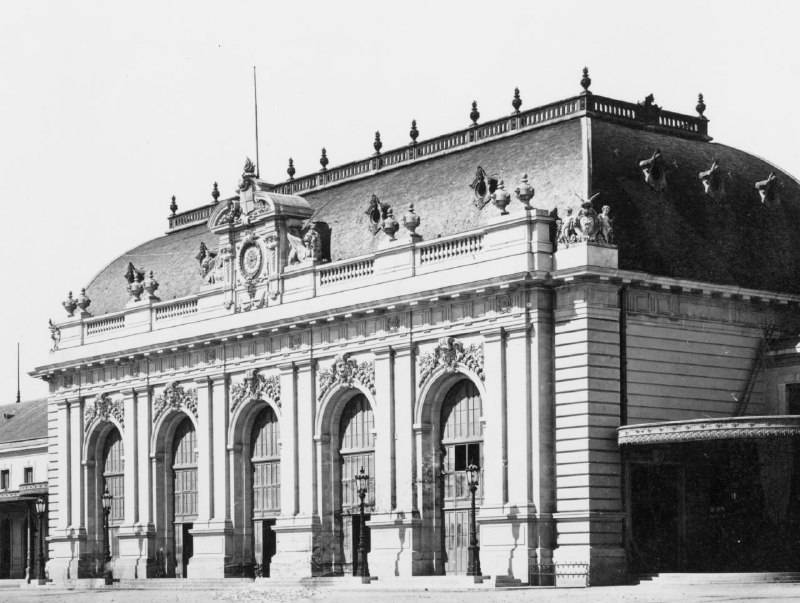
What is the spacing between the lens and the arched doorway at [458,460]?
177 ft

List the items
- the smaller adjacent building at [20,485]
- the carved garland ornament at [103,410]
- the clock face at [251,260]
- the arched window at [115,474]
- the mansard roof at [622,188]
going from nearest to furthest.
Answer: the mansard roof at [622,188], the clock face at [251,260], the carved garland ornament at [103,410], the arched window at [115,474], the smaller adjacent building at [20,485]

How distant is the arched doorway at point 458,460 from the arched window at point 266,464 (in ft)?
30.5

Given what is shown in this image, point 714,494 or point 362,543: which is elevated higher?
point 714,494

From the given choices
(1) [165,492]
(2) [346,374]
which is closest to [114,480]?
(1) [165,492]

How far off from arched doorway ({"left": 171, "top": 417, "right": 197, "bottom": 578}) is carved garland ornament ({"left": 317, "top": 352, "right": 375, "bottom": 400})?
9.37 m

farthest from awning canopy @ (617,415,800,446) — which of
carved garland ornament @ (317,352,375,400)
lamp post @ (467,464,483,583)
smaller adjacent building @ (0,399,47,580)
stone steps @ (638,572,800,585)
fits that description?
smaller adjacent building @ (0,399,47,580)

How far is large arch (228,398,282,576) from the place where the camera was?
63312 mm

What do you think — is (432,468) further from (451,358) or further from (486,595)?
(486,595)

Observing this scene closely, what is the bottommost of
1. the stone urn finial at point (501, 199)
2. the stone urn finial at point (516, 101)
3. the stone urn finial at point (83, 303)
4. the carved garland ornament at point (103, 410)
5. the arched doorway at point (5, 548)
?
the arched doorway at point (5, 548)

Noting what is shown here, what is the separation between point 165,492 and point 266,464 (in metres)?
6.56

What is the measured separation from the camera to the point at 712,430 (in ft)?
158

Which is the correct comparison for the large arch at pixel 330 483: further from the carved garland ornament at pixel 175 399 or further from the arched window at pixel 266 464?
the carved garland ornament at pixel 175 399

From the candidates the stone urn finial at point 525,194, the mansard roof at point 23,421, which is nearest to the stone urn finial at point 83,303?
the mansard roof at point 23,421

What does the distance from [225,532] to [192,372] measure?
644cm
